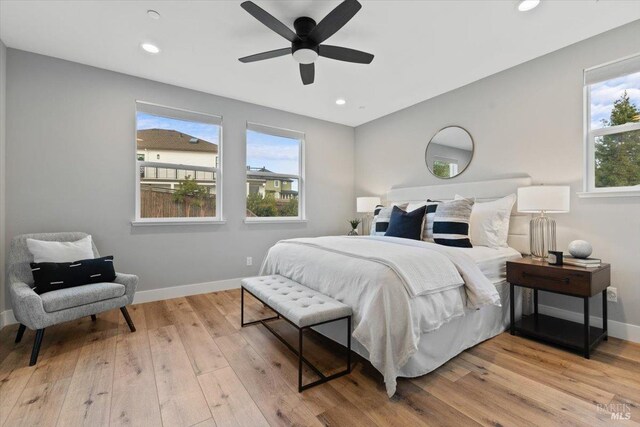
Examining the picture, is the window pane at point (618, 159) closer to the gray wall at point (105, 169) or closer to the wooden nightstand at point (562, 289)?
the wooden nightstand at point (562, 289)

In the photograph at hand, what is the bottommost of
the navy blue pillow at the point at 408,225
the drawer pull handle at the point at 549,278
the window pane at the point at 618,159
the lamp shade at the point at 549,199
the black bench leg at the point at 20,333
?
the black bench leg at the point at 20,333

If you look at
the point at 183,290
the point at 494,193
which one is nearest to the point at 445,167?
the point at 494,193

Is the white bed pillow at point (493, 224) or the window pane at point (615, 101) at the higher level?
the window pane at point (615, 101)

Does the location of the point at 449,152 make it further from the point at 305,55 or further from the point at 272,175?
the point at 272,175

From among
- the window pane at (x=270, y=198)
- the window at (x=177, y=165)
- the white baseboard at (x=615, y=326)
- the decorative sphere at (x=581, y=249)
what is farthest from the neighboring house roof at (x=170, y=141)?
the white baseboard at (x=615, y=326)

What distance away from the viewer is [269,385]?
1786 millimetres

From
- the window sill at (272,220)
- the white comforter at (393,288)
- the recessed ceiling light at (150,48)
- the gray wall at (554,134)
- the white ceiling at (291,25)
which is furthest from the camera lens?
the window sill at (272,220)

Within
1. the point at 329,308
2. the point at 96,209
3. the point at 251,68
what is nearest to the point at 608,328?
the point at 329,308

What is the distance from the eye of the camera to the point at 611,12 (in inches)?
87.8

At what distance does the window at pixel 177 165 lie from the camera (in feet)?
11.2

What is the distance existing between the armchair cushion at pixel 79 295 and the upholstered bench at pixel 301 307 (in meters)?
1.14

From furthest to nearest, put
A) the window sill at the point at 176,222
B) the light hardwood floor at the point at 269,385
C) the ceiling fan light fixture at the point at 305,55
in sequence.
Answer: the window sill at the point at 176,222, the ceiling fan light fixture at the point at 305,55, the light hardwood floor at the point at 269,385

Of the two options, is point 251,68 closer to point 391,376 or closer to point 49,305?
point 49,305

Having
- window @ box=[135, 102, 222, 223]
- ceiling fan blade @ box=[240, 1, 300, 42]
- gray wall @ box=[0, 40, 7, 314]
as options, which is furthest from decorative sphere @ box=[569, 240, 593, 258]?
gray wall @ box=[0, 40, 7, 314]
